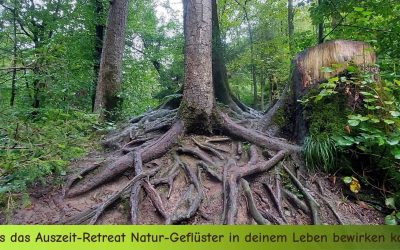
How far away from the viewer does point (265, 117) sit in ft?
13.9

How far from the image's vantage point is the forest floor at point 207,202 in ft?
8.53

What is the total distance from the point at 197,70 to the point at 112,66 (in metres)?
2.61

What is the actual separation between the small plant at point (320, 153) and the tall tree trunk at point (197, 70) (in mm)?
1232

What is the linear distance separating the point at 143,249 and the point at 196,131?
188 centimetres

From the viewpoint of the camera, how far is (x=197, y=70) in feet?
12.3

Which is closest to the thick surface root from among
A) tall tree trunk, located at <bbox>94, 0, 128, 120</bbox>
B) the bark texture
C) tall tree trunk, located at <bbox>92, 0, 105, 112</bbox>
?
the bark texture

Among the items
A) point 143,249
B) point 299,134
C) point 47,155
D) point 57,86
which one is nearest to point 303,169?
point 299,134

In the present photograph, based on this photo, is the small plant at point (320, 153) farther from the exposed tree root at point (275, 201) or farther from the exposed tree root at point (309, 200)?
the exposed tree root at point (275, 201)

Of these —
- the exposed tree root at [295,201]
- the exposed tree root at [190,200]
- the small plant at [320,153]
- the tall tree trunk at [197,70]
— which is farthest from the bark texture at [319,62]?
the exposed tree root at [190,200]

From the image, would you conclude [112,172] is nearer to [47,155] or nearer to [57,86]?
[47,155]

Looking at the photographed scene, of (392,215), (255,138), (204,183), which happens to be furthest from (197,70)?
(392,215)

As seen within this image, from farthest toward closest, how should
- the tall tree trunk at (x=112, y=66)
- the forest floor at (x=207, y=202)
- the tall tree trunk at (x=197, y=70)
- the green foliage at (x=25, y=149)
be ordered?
the tall tree trunk at (x=112, y=66) → the tall tree trunk at (x=197, y=70) → the forest floor at (x=207, y=202) → the green foliage at (x=25, y=149)

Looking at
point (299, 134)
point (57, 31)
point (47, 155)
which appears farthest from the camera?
point (57, 31)

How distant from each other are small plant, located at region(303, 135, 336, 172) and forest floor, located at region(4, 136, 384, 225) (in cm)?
10
